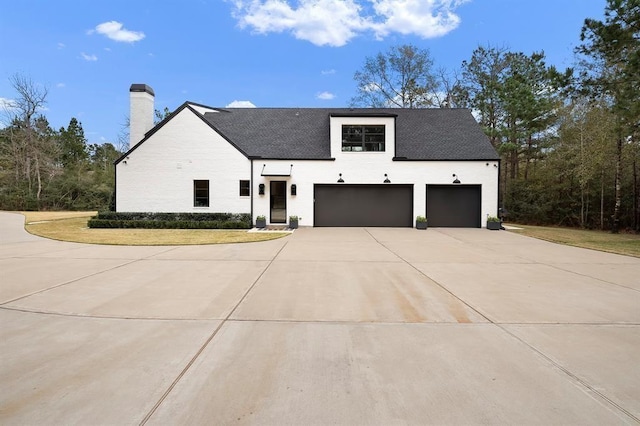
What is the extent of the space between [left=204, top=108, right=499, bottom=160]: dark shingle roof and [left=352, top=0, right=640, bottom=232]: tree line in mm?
4371

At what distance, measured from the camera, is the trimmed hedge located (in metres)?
15.9

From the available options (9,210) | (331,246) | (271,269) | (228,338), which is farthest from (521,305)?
(9,210)

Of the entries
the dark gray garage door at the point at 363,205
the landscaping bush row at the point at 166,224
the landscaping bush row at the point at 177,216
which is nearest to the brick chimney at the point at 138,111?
the landscaping bush row at the point at 177,216

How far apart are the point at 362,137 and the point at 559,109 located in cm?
1257

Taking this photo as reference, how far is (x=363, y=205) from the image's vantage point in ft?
57.9

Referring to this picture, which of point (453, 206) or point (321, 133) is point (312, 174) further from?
point (453, 206)

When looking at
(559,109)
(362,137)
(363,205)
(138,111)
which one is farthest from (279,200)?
(559,109)

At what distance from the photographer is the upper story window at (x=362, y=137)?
1770 centimetres

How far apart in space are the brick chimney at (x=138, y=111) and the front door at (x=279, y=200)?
7.39 m

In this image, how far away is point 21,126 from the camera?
3072cm

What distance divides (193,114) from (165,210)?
4780 millimetres

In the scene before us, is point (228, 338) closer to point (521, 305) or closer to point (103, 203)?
point (521, 305)

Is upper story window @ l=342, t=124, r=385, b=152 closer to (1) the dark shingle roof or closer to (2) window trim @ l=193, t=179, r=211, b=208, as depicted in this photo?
(1) the dark shingle roof

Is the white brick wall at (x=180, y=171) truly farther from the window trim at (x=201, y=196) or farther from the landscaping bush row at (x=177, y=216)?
the landscaping bush row at (x=177, y=216)
